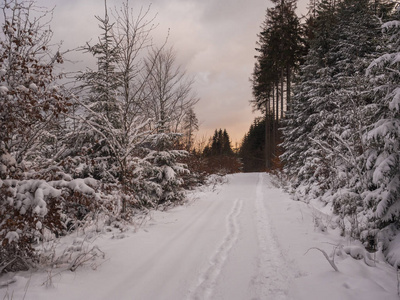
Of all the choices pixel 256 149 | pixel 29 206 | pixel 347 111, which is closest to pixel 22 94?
pixel 29 206

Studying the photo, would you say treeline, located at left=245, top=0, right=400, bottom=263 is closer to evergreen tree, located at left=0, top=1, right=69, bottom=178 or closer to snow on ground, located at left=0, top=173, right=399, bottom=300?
snow on ground, located at left=0, top=173, right=399, bottom=300

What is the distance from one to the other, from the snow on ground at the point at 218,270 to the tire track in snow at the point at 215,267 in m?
0.01

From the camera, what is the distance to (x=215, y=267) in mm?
4312

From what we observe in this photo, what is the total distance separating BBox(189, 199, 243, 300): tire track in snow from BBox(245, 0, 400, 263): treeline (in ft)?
9.50

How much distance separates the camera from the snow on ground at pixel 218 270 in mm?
3338

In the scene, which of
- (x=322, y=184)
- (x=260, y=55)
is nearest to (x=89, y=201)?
(x=322, y=184)

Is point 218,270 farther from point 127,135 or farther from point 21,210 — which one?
point 127,135

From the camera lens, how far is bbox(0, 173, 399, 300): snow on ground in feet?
11.0

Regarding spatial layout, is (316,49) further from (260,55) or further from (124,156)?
(124,156)

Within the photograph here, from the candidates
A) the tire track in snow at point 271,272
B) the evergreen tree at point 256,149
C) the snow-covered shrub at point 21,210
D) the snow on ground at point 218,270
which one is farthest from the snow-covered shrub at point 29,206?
the evergreen tree at point 256,149

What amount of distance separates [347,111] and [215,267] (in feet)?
23.7

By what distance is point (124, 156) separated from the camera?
6.98 metres

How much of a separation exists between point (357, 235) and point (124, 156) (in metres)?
6.54

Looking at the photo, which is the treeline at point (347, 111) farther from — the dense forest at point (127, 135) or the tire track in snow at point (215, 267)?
the tire track in snow at point (215, 267)
